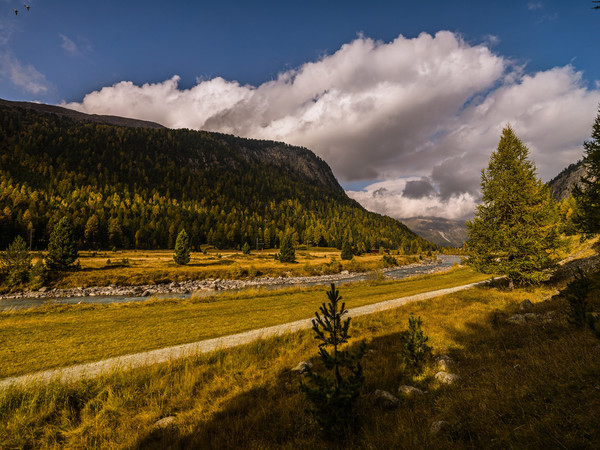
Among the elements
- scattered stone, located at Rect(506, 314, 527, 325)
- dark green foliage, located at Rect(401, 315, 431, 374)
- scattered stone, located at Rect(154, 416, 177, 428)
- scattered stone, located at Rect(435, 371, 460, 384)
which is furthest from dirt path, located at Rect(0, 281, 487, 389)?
scattered stone, located at Rect(506, 314, 527, 325)

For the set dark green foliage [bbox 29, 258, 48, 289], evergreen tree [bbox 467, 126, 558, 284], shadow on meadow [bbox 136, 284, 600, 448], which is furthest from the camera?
dark green foliage [bbox 29, 258, 48, 289]

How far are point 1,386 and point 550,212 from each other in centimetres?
3060

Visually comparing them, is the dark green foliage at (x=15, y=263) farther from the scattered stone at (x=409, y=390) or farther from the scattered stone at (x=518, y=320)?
the scattered stone at (x=518, y=320)

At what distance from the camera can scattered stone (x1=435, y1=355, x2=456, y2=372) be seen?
800 centimetres

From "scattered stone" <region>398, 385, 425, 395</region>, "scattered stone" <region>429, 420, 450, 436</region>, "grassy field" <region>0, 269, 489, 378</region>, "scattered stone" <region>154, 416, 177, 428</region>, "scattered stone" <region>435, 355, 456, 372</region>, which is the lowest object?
"grassy field" <region>0, 269, 489, 378</region>

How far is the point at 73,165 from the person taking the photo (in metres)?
189

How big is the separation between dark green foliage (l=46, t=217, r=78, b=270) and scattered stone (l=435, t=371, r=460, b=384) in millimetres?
54363

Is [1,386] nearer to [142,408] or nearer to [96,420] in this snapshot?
[96,420]

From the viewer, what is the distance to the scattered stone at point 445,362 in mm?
8000

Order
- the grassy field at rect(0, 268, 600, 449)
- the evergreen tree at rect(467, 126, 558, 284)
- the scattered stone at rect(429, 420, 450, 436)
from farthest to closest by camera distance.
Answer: the evergreen tree at rect(467, 126, 558, 284) < the scattered stone at rect(429, 420, 450, 436) < the grassy field at rect(0, 268, 600, 449)

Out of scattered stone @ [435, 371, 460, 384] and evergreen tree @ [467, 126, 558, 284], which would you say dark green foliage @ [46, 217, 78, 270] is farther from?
evergreen tree @ [467, 126, 558, 284]

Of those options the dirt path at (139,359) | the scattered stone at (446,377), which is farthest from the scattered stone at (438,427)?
the dirt path at (139,359)

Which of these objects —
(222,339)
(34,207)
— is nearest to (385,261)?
(222,339)

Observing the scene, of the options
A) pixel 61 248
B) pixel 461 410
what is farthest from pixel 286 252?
pixel 461 410
